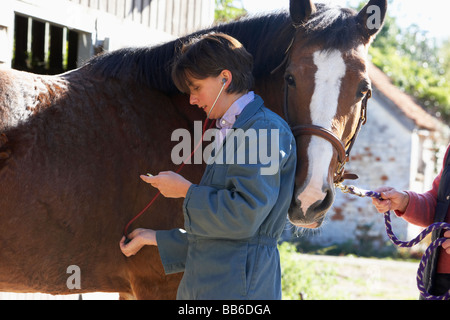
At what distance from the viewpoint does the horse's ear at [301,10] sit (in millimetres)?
2828

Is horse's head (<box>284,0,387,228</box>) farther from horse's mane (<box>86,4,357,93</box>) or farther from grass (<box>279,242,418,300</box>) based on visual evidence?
grass (<box>279,242,418,300</box>)

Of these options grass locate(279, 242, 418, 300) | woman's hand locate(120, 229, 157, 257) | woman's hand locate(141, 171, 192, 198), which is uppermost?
woman's hand locate(141, 171, 192, 198)

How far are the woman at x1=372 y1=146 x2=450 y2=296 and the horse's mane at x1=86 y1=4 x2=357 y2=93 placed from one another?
92cm

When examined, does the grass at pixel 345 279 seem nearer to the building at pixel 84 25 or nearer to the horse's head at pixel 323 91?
the building at pixel 84 25

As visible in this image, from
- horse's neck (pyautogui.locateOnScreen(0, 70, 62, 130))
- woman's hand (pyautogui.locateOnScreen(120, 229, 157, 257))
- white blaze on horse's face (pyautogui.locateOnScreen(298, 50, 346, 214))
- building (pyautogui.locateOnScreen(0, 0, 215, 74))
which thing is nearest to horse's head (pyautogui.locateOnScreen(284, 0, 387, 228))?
white blaze on horse's face (pyautogui.locateOnScreen(298, 50, 346, 214))

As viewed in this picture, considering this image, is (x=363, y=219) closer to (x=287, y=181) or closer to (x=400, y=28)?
(x=287, y=181)

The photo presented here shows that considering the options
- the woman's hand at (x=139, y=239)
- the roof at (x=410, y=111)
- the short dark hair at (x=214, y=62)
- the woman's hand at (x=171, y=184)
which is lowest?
the roof at (x=410, y=111)

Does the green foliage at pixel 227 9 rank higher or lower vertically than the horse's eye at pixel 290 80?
higher

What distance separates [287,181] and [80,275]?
1.41 meters

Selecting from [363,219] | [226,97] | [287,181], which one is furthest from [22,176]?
[363,219]

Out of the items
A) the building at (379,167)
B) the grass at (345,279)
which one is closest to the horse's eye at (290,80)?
the grass at (345,279)

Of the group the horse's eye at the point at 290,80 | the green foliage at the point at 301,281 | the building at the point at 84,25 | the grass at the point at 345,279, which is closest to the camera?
the horse's eye at the point at 290,80

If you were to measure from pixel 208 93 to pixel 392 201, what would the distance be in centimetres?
139

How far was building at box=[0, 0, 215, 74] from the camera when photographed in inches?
151
